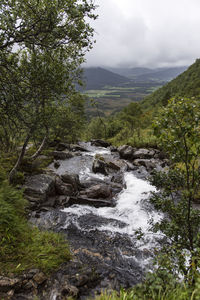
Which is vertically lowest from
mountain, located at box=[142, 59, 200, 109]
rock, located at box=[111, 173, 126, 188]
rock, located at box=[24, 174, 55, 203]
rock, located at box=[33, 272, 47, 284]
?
rock, located at box=[111, 173, 126, 188]

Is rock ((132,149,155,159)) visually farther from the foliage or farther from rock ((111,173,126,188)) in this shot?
the foliage

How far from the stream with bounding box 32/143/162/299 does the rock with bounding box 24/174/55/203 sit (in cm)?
→ 159

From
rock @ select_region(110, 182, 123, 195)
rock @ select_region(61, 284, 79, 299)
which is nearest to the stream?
rock @ select_region(61, 284, 79, 299)

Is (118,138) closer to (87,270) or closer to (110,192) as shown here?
(110,192)

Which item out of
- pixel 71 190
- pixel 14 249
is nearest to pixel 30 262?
pixel 14 249

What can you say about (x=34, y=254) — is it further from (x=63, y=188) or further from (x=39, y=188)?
(x=63, y=188)

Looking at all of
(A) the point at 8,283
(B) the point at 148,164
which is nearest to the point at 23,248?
(A) the point at 8,283

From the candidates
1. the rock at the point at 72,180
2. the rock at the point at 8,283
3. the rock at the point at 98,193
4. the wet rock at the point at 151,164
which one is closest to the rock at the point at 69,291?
the rock at the point at 8,283

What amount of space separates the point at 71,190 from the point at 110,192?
154 inches

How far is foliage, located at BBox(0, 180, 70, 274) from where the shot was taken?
228 inches

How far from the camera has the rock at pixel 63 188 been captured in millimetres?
15234

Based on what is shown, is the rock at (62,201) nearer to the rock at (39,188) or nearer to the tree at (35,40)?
the rock at (39,188)

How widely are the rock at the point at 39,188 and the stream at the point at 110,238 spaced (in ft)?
5.22

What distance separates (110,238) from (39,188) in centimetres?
720
